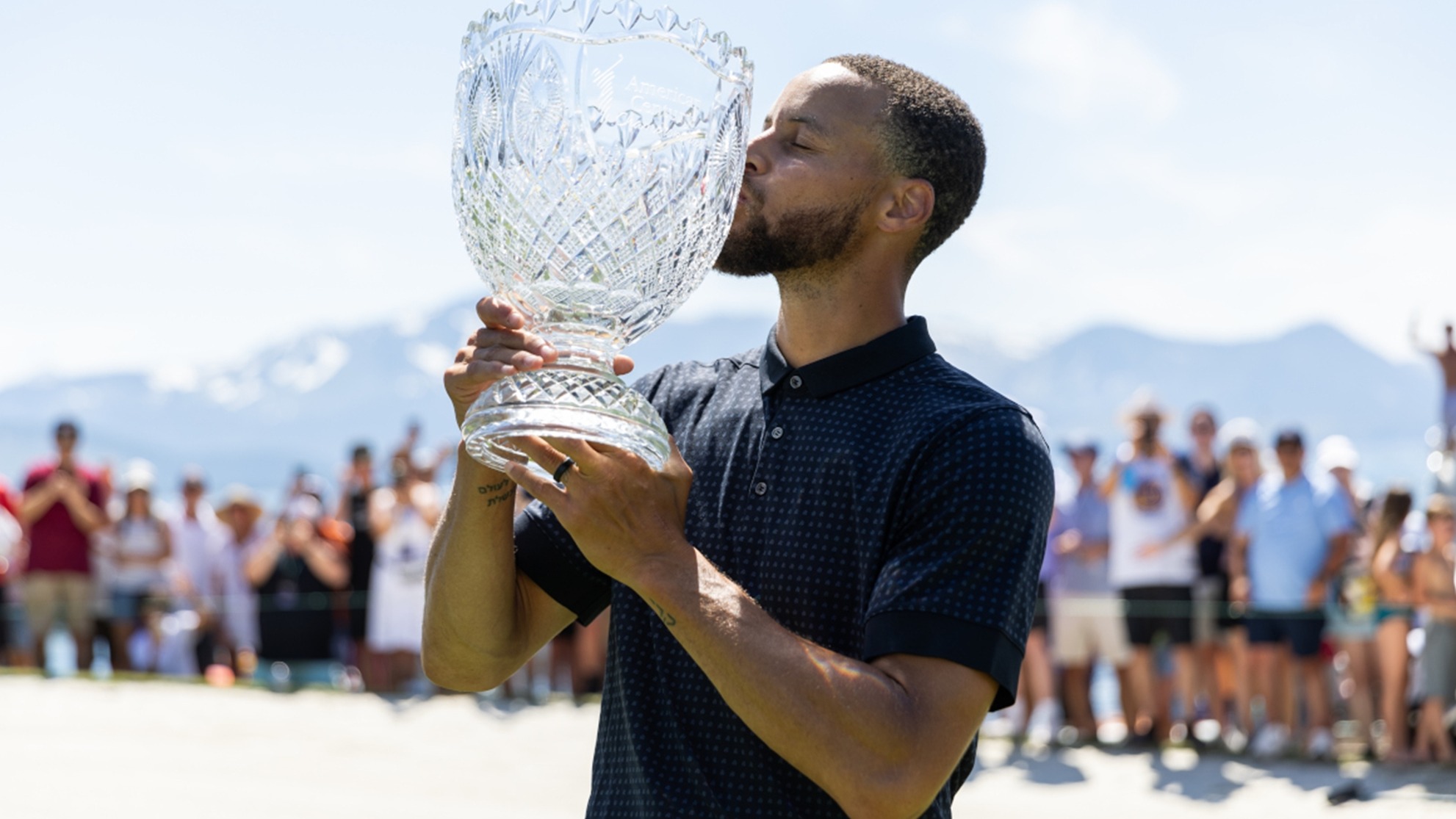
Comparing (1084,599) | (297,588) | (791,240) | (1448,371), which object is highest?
(791,240)

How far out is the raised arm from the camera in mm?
2111

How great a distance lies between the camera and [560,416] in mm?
1848

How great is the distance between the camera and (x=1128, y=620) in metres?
8.37

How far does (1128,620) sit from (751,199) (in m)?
6.65

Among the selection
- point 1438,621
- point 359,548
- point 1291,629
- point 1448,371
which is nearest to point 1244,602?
point 1291,629

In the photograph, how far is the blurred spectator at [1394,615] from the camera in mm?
7609

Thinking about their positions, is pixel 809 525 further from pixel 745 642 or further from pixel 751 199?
pixel 751 199

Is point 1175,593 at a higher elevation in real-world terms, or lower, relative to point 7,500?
higher

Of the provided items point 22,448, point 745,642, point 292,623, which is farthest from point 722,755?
point 22,448

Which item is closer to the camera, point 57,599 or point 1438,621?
point 1438,621

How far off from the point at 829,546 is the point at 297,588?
9537mm

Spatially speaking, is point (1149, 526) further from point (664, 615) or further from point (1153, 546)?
point (664, 615)

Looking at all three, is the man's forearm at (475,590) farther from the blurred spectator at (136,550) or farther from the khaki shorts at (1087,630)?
the blurred spectator at (136,550)

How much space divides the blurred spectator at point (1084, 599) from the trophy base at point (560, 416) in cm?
688
